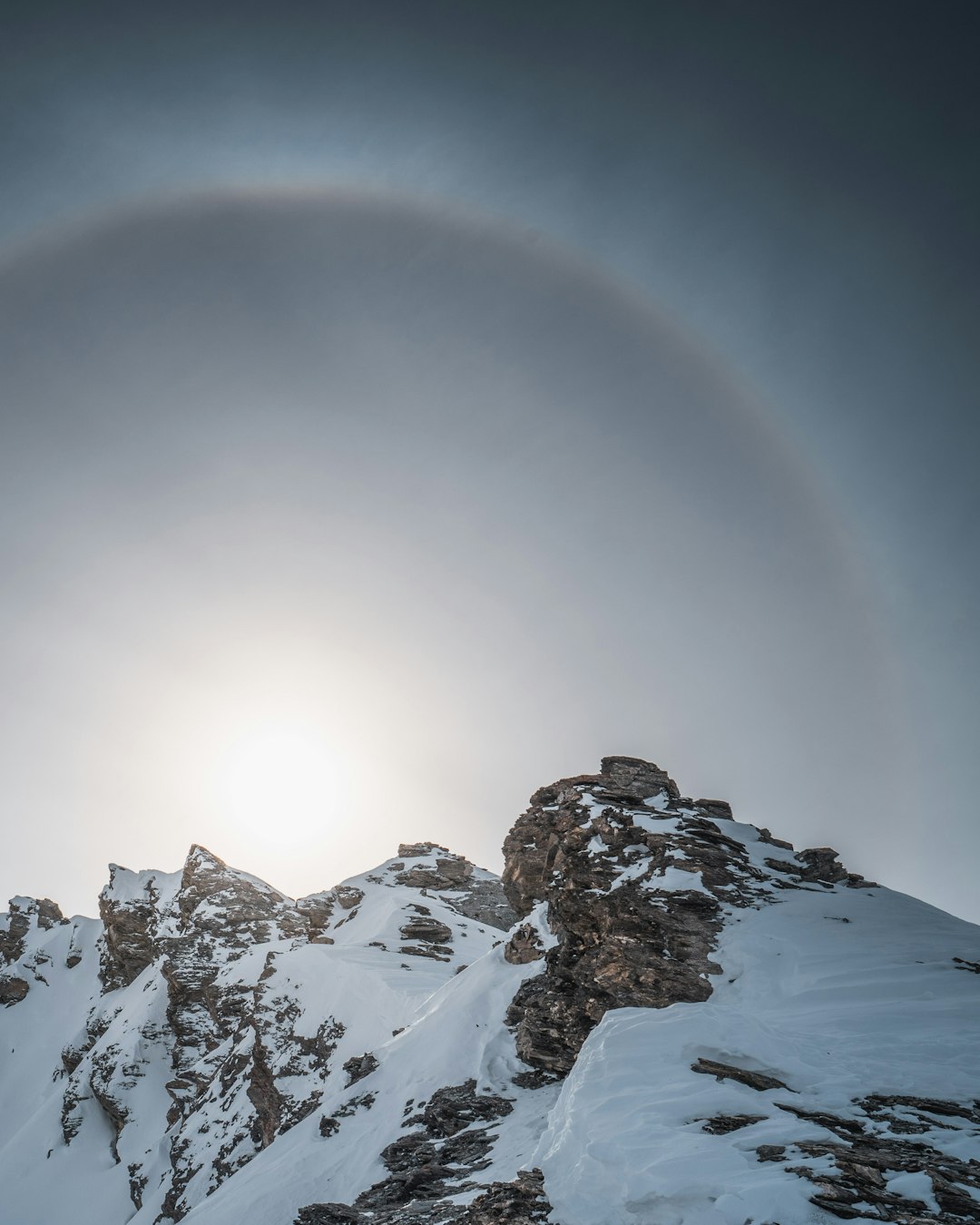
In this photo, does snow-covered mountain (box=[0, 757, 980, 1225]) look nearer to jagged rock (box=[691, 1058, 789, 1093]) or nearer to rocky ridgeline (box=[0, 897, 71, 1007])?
jagged rock (box=[691, 1058, 789, 1093])

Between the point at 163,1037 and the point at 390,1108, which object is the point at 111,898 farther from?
the point at 390,1108

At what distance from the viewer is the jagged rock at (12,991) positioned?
11526cm

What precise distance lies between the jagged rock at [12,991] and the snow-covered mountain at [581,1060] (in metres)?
59.1

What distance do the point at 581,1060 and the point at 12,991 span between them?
14886 centimetres

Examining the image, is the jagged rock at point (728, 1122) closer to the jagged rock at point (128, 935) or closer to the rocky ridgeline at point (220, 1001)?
the rocky ridgeline at point (220, 1001)

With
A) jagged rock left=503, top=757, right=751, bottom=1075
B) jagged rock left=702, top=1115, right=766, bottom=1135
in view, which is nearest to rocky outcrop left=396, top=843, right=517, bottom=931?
jagged rock left=503, top=757, right=751, bottom=1075

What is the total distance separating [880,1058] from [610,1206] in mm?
9087

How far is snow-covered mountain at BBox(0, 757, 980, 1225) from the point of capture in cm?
1004

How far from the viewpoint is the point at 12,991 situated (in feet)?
382

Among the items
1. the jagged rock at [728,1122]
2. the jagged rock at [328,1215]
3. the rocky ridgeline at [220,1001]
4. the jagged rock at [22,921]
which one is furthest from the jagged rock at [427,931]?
the jagged rock at [22,921]

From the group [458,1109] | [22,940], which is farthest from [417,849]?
[22,940]

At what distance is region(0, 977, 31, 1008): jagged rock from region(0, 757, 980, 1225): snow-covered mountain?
5913 centimetres

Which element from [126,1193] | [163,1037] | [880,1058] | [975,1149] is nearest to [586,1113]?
[975,1149]

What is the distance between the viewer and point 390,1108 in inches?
1021
